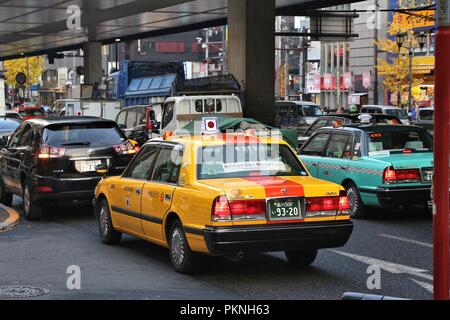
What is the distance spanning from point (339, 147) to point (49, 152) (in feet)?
16.6

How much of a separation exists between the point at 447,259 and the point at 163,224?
4577mm

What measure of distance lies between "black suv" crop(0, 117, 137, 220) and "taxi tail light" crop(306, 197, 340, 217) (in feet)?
19.3

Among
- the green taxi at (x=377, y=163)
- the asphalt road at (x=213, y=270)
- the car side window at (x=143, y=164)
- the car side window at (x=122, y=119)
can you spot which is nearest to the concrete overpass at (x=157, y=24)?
the car side window at (x=122, y=119)

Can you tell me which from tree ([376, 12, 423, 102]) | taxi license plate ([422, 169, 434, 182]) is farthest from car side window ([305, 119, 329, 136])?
tree ([376, 12, 423, 102])

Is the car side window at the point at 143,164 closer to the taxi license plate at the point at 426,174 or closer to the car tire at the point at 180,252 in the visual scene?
the car tire at the point at 180,252

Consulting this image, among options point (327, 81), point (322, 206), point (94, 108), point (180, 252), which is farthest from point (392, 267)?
point (327, 81)

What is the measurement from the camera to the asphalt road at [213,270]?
26.6ft

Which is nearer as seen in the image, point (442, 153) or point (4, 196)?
point (442, 153)

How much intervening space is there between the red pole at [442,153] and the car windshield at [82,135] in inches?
376

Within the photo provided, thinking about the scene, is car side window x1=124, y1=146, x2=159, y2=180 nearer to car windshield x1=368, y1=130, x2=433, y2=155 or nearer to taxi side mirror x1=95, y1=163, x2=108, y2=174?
taxi side mirror x1=95, y1=163, x2=108, y2=174

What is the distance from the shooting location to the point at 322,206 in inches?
346

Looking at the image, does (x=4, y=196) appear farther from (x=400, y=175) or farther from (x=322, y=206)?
(x=322, y=206)

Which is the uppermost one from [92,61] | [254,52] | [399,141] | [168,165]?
[92,61]

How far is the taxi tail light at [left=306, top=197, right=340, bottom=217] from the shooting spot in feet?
28.7
